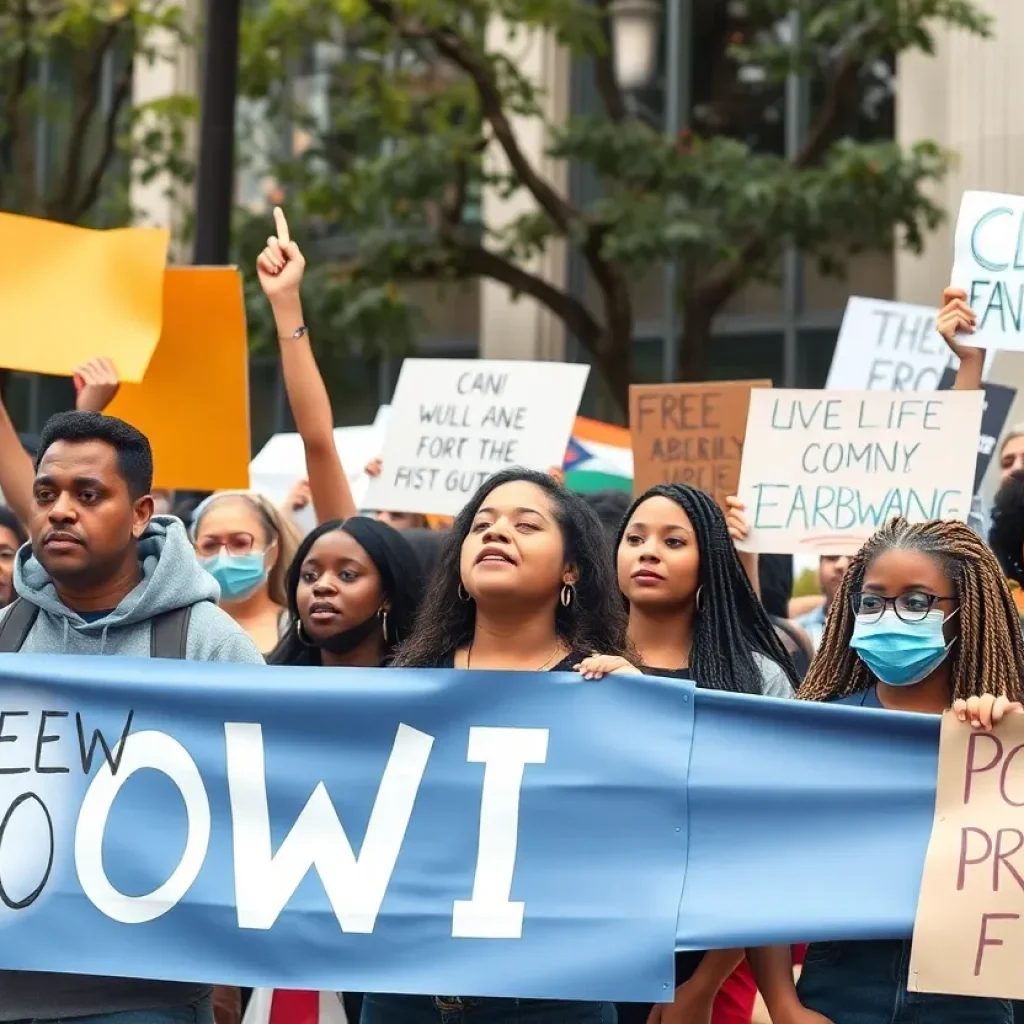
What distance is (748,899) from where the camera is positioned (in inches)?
168

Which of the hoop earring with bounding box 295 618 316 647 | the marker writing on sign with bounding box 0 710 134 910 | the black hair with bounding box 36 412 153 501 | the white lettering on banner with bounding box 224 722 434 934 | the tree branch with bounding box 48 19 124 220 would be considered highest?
the tree branch with bounding box 48 19 124 220

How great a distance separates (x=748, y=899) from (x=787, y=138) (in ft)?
41.3

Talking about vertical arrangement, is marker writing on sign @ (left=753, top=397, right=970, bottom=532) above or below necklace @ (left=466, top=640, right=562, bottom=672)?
above

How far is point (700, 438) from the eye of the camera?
720cm

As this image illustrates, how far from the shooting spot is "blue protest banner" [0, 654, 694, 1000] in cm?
430

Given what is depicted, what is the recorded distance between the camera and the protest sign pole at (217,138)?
1043 cm

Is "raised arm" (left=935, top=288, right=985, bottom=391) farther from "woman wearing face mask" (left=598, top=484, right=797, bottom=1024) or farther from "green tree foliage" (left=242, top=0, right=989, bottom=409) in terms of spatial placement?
"green tree foliage" (left=242, top=0, right=989, bottom=409)

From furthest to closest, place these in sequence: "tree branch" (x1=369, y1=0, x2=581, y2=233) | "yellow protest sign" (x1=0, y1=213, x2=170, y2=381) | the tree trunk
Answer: the tree trunk
"tree branch" (x1=369, y1=0, x2=581, y2=233)
"yellow protest sign" (x1=0, y1=213, x2=170, y2=381)

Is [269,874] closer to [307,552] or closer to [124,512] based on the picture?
[124,512]

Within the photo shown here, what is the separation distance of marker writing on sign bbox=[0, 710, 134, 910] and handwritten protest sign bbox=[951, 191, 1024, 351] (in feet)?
9.73

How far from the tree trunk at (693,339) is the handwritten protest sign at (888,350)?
6.03m

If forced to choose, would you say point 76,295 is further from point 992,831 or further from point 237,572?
point 992,831

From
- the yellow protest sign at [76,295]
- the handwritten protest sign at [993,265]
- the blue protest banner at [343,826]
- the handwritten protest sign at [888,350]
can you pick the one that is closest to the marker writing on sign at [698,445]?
the handwritten protest sign at [993,265]

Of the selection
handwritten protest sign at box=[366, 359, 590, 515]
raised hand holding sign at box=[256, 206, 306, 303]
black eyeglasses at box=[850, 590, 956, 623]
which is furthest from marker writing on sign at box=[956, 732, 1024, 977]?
handwritten protest sign at box=[366, 359, 590, 515]
